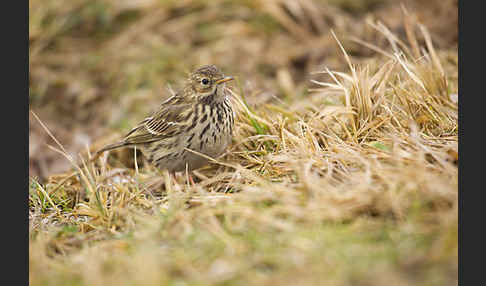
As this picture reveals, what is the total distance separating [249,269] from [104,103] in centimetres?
533

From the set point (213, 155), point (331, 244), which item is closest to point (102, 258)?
point (331, 244)

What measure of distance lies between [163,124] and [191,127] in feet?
1.43

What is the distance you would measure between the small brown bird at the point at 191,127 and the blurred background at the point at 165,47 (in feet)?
4.49

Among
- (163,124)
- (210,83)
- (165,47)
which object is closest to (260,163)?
(210,83)

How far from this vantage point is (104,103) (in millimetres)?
7367

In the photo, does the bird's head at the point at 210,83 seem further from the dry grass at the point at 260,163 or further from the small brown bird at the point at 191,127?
the dry grass at the point at 260,163

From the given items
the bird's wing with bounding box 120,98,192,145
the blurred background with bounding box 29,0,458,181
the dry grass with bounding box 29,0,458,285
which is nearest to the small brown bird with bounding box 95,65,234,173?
the bird's wing with bounding box 120,98,192,145

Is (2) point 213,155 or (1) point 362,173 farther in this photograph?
(2) point 213,155

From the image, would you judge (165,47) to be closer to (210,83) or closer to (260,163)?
(210,83)

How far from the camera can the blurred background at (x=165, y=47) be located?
23.2 feet

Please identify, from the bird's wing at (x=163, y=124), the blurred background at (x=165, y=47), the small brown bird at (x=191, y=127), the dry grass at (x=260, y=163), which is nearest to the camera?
the dry grass at (x=260, y=163)

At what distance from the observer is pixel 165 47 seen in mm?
7891

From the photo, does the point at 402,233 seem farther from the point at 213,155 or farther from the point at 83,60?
the point at 83,60

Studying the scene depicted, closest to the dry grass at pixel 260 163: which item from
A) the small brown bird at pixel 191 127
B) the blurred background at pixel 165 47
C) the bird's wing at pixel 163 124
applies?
the blurred background at pixel 165 47
